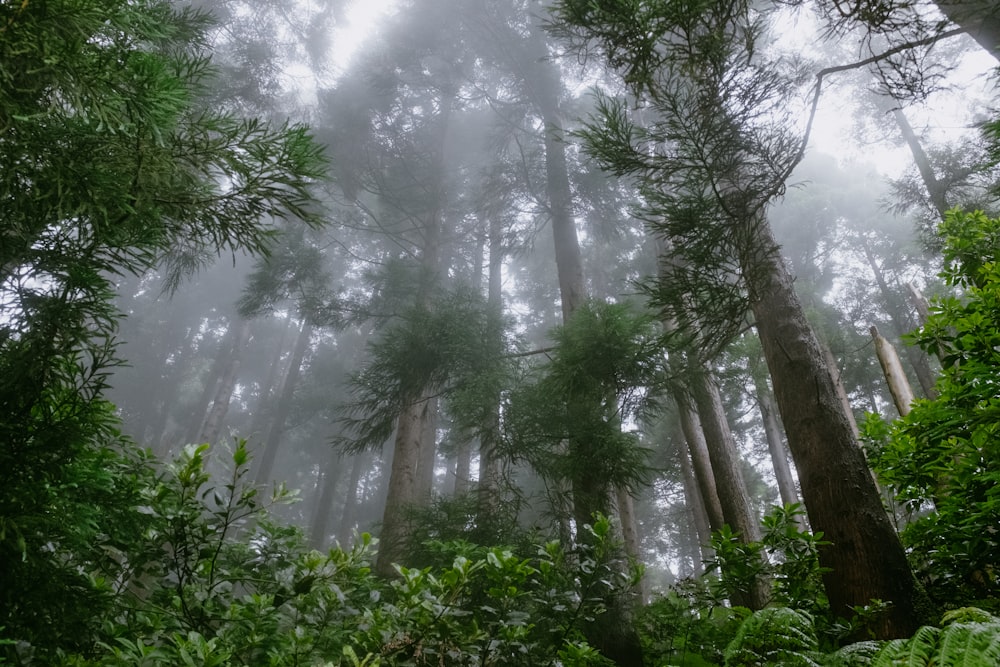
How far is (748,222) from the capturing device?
4387mm

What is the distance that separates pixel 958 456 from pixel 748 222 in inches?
87.4

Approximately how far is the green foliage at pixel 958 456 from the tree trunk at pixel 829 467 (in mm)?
170

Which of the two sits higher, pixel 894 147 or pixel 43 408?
pixel 894 147

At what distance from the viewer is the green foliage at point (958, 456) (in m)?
2.28

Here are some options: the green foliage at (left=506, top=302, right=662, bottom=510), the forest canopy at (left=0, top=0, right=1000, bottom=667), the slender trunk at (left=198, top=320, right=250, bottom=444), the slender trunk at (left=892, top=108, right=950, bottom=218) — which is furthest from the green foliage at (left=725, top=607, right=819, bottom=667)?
the slender trunk at (left=198, top=320, right=250, bottom=444)

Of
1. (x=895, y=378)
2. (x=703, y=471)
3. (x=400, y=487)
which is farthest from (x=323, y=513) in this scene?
(x=895, y=378)

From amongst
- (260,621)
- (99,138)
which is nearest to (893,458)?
(260,621)

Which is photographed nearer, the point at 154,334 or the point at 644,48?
the point at 644,48

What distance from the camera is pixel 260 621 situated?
2299 mm

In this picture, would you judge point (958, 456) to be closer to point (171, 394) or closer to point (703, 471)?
point (703, 471)

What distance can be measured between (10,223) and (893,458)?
4.51m

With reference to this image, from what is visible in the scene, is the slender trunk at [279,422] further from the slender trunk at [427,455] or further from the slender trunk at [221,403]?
the slender trunk at [427,455]

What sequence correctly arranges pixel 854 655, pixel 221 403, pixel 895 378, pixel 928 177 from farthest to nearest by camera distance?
pixel 221 403
pixel 928 177
pixel 895 378
pixel 854 655

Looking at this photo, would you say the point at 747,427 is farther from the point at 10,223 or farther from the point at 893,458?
the point at 10,223
